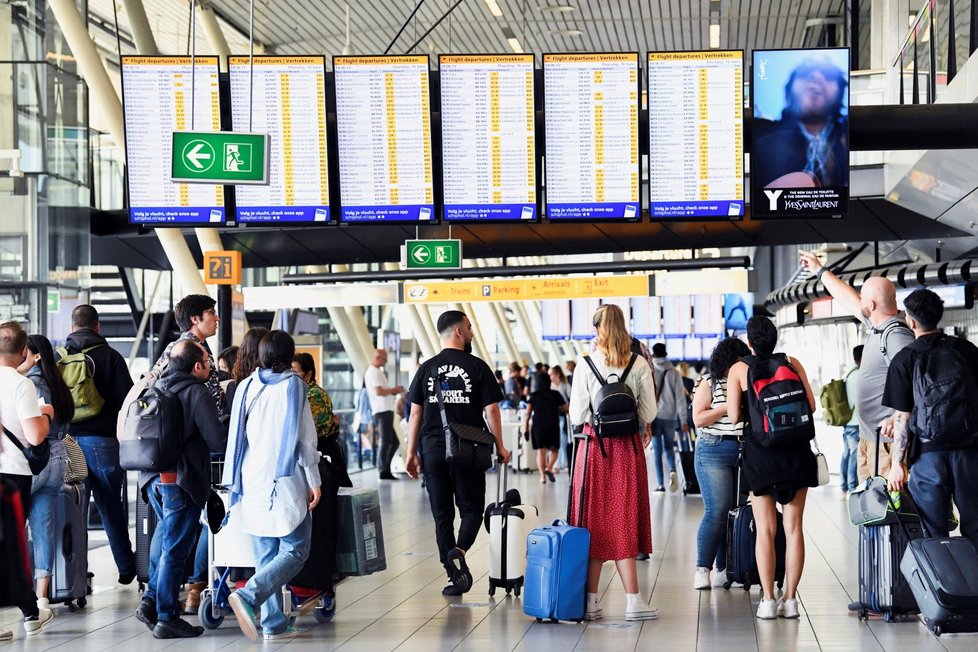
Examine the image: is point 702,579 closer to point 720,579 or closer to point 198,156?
point 720,579

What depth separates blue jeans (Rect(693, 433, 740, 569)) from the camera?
25.7 feet

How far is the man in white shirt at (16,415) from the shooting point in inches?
256

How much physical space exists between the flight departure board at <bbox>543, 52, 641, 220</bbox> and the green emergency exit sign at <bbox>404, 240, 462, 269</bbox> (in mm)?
4112

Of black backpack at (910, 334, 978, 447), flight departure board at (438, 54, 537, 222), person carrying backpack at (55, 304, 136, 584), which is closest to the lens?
black backpack at (910, 334, 978, 447)

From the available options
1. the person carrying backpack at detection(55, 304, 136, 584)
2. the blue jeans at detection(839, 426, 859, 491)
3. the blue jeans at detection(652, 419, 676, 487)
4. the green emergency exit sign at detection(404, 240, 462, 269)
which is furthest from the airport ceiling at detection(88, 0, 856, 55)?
the person carrying backpack at detection(55, 304, 136, 584)

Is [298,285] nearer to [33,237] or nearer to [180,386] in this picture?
[33,237]

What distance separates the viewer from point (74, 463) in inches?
293

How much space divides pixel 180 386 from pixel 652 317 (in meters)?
30.9

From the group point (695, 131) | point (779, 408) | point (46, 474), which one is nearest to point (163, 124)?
point (46, 474)

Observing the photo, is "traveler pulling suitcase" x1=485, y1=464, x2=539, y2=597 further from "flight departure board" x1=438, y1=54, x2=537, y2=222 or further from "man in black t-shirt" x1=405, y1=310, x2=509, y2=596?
"flight departure board" x1=438, y1=54, x2=537, y2=222

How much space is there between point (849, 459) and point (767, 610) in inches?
347

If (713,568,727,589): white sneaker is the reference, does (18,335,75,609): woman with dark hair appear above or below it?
above

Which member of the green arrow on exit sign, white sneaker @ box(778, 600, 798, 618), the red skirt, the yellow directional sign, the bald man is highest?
the green arrow on exit sign

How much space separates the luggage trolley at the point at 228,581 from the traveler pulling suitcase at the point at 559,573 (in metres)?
1.14
